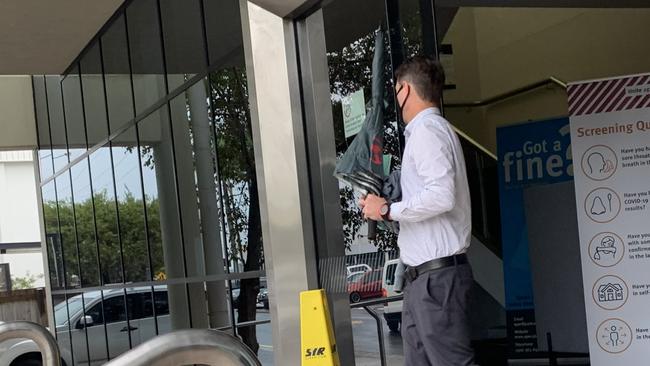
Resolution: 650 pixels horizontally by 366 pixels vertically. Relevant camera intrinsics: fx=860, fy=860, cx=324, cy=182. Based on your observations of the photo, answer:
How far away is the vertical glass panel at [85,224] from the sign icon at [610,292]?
27.4 ft

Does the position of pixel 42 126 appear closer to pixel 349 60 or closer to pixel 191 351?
pixel 349 60

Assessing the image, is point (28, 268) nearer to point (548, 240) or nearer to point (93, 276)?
point (93, 276)

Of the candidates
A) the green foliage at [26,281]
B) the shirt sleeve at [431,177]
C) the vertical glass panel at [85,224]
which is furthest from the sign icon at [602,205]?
the green foliage at [26,281]

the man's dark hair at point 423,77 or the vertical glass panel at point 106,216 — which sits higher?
the man's dark hair at point 423,77

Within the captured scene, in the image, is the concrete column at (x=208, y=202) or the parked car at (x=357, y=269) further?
the concrete column at (x=208, y=202)

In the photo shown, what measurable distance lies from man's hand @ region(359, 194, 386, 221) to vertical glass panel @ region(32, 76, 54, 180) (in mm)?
11820

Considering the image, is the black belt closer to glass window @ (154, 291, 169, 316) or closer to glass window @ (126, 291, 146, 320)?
glass window @ (154, 291, 169, 316)

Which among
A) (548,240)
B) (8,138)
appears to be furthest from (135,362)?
(8,138)

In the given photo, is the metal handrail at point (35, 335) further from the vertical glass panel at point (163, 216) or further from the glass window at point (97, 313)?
the glass window at point (97, 313)

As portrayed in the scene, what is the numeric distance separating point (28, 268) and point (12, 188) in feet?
14.7

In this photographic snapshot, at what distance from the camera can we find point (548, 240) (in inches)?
261

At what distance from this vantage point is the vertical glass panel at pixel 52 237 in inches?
591

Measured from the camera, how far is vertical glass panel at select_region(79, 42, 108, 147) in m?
11.3

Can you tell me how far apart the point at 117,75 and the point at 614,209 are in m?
6.88
